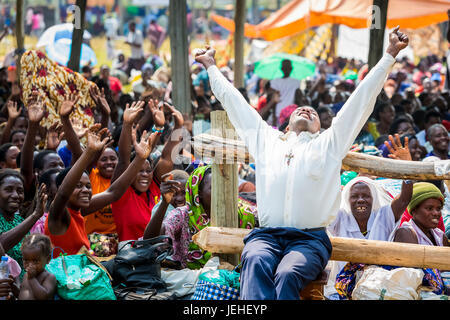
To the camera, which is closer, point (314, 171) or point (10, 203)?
point (314, 171)

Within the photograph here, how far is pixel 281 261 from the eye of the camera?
4.59 m

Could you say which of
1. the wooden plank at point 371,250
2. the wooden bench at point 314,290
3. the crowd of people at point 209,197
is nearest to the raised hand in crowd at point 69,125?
the crowd of people at point 209,197

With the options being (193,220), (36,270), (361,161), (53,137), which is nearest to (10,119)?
(53,137)

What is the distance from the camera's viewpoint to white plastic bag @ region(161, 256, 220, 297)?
5406 mm

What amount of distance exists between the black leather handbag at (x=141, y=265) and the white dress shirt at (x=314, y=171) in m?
0.90

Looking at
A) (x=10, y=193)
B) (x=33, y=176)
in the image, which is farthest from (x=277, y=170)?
(x=33, y=176)

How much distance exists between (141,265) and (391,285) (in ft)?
6.01

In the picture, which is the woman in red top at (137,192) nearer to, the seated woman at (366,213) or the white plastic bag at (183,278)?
the white plastic bag at (183,278)

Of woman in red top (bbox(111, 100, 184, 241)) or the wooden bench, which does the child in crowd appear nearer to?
woman in red top (bbox(111, 100, 184, 241))

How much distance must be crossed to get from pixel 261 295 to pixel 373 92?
1568mm

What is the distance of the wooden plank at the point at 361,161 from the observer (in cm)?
522

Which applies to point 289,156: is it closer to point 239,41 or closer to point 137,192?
point 137,192

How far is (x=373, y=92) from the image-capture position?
15.8 ft

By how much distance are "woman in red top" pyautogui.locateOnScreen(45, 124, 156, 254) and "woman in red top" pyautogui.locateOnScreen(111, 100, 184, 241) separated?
32 cm
